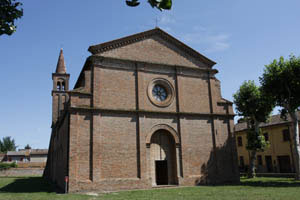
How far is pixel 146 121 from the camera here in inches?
775

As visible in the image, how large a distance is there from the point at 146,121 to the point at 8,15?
15.0m

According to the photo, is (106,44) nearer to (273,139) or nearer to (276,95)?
(276,95)

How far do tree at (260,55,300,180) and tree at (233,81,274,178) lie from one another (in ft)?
10.1

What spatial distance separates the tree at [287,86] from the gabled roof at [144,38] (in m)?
5.10

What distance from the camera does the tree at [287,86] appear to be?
21.4m

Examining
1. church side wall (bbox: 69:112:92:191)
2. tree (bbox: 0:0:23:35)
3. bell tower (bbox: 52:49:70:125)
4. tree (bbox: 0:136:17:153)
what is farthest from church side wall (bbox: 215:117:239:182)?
tree (bbox: 0:136:17:153)

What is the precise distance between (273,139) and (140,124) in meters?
21.7

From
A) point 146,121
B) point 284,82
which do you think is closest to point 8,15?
point 146,121

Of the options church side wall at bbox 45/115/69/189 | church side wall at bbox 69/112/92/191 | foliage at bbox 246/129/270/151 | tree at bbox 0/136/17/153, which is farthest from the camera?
tree at bbox 0/136/17/153

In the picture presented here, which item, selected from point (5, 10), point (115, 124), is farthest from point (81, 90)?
point (5, 10)

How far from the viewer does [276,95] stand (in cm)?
2267

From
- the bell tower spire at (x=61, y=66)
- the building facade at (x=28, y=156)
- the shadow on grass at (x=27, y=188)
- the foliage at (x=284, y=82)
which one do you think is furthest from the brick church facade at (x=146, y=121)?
the building facade at (x=28, y=156)

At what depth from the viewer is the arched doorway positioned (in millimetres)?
20219

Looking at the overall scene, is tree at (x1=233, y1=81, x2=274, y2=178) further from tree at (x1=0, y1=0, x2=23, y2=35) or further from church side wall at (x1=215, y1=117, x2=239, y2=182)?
tree at (x1=0, y1=0, x2=23, y2=35)
